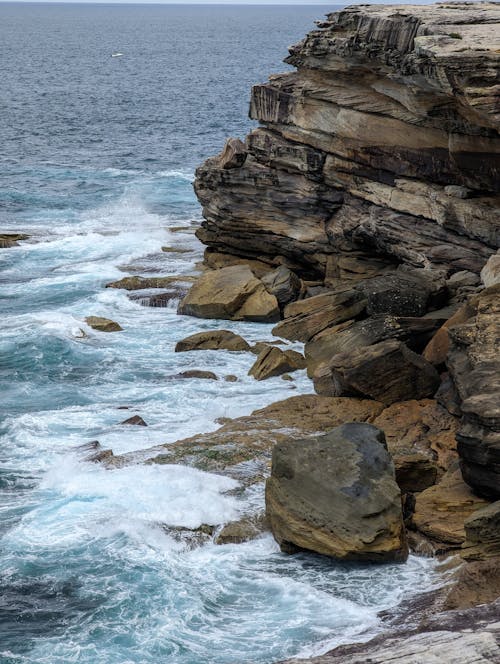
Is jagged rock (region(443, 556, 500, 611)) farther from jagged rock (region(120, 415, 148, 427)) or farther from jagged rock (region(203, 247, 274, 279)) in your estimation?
jagged rock (region(203, 247, 274, 279))

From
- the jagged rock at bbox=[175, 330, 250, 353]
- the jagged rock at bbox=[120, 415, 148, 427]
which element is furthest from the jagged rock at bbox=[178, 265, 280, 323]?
the jagged rock at bbox=[120, 415, 148, 427]

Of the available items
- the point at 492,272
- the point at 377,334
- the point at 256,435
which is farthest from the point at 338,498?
the point at 492,272

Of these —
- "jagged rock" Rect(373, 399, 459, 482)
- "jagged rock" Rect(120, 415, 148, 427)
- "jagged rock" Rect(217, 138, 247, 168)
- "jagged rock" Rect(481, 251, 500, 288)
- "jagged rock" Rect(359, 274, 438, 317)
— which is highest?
"jagged rock" Rect(217, 138, 247, 168)

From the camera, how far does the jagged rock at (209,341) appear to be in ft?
98.3

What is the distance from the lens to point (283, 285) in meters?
32.9

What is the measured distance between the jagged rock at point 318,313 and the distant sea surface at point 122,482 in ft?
4.12

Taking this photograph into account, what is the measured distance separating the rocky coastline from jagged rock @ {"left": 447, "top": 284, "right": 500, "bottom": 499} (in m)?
0.04

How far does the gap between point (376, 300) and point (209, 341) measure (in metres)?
5.60

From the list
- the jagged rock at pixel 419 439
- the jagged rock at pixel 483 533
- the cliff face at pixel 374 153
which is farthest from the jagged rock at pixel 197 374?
the jagged rock at pixel 483 533

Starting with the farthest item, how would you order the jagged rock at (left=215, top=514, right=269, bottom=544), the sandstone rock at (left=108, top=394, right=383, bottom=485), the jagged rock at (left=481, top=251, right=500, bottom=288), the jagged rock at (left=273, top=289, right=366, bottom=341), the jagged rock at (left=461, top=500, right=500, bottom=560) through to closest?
the jagged rock at (left=273, top=289, right=366, bottom=341), the jagged rock at (left=481, top=251, right=500, bottom=288), the sandstone rock at (left=108, top=394, right=383, bottom=485), the jagged rock at (left=215, top=514, right=269, bottom=544), the jagged rock at (left=461, top=500, right=500, bottom=560)

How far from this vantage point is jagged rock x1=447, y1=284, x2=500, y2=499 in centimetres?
Answer: 1775

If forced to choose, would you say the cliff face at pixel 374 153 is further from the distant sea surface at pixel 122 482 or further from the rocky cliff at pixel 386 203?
Answer: the distant sea surface at pixel 122 482

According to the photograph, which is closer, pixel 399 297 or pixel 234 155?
pixel 399 297

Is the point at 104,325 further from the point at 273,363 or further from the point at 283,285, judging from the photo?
the point at 273,363
